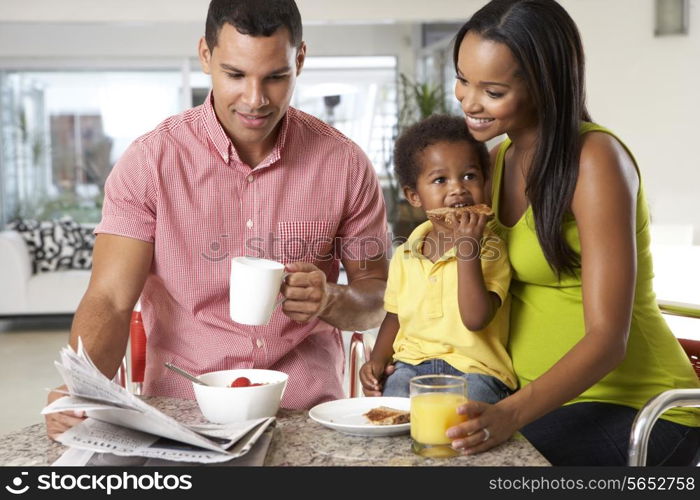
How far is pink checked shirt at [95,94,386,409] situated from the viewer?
6.34ft

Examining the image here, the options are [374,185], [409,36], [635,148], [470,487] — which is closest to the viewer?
Answer: [470,487]

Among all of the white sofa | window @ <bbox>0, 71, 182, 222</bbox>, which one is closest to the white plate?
the white sofa

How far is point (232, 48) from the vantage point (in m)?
1.82

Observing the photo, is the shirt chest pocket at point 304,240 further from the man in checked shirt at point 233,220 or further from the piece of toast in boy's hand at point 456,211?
the piece of toast in boy's hand at point 456,211

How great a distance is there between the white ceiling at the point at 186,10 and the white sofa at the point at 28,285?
188 centimetres

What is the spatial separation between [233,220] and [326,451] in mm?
845

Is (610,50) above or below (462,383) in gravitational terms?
above

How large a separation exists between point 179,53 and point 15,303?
155 inches

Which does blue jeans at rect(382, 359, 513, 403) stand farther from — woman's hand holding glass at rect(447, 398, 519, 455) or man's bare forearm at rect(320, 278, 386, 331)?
woman's hand holding glass at rect(447, 398, 519, 455)

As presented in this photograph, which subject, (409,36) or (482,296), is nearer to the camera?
(482,296)

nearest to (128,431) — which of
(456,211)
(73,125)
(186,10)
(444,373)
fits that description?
(444,373)

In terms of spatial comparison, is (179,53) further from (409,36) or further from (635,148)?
(635,148)

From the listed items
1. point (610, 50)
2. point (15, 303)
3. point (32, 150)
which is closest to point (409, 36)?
point (610, 50)

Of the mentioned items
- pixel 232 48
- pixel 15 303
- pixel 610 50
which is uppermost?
pixel 610 50
